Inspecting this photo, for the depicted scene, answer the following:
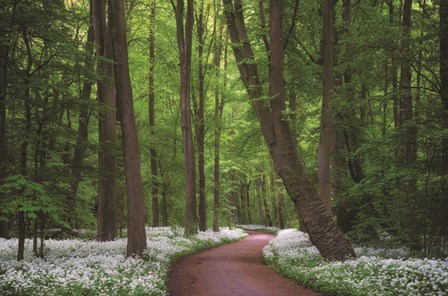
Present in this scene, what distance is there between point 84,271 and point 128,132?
4821mm

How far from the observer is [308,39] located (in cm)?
1803

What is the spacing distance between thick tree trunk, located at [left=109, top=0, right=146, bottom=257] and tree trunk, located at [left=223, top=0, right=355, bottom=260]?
400 cm

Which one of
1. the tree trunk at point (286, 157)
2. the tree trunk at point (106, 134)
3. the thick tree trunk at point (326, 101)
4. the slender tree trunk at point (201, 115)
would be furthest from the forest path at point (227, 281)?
the slender tree trunk at point (201, 115)

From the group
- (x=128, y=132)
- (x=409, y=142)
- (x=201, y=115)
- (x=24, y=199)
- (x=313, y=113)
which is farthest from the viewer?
(x=201, y=115)

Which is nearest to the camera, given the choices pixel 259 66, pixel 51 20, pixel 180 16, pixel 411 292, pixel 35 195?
pixel 411 292

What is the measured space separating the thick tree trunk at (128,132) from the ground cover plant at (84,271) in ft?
2.61

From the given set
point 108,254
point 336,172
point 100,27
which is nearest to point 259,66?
point 336,172

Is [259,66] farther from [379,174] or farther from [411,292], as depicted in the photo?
[411,292]

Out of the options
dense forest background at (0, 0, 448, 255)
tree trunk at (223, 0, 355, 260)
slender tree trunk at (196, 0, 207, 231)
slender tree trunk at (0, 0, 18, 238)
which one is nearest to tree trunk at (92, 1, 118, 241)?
dense forest background at (0, 0, 448, 255)

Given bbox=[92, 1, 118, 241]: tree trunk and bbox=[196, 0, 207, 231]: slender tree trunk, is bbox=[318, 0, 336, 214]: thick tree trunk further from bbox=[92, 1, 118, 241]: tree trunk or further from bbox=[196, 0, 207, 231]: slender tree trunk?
bbox=[196, 0, 207, 231]: slender tree trunk

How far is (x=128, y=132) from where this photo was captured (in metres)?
12.8

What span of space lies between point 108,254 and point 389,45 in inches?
429

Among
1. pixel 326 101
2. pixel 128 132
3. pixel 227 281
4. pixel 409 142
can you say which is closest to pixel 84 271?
pixel 227 281

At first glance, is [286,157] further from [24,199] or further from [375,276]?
[24,199]
